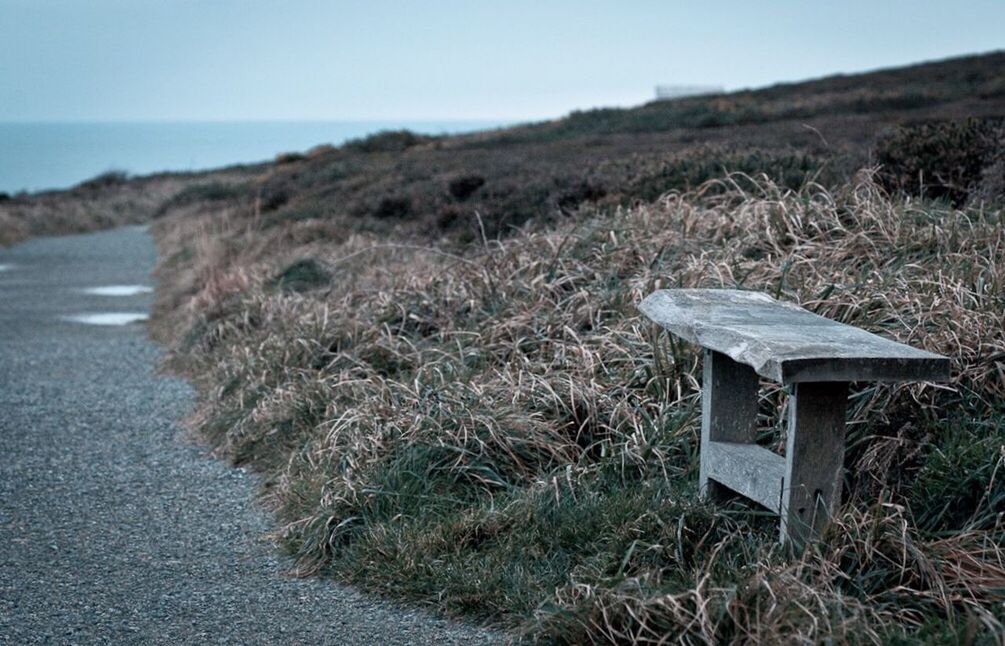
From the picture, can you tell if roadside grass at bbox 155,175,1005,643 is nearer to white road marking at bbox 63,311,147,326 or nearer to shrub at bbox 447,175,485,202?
white road marking at bbox 63,311,147,326

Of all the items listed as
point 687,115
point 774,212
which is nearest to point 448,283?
point 774,212

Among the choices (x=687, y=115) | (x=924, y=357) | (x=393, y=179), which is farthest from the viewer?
(x=687, y=115)

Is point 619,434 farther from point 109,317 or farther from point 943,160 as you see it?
point 109,317

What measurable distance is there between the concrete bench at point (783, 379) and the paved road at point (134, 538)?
3.43 feet

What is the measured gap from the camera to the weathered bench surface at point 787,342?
321 cm

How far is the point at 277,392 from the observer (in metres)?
6.51

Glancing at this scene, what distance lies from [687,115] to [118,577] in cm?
2464

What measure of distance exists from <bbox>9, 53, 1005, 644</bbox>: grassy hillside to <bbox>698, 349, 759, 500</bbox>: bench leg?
0.11 metres

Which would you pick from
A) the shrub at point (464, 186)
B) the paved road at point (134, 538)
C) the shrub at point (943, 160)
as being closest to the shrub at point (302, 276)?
the paved road at point (134, 538)

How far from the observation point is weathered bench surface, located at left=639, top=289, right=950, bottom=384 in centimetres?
321

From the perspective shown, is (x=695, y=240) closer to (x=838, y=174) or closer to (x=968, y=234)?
(x=968, y=234)

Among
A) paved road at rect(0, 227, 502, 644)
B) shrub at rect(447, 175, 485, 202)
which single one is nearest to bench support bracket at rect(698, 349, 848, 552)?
paved road at rect(0, 227, 502, 644)

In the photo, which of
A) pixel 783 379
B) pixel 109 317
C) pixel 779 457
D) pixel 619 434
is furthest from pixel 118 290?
pixel 783 379

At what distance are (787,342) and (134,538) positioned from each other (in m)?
2.98
